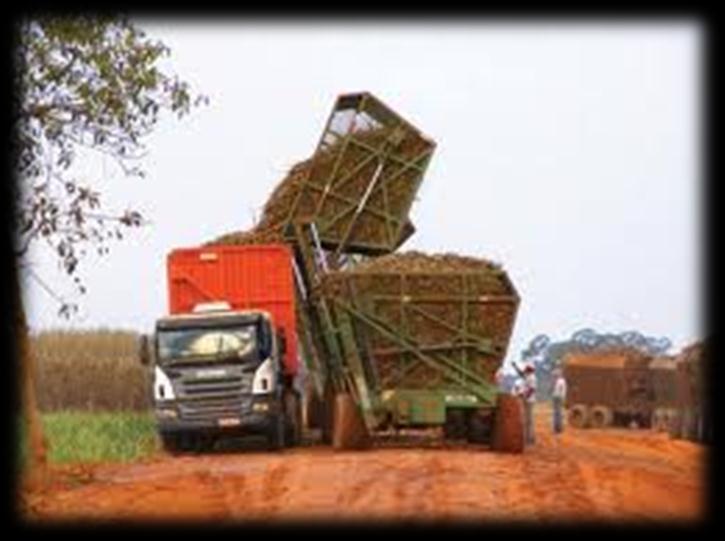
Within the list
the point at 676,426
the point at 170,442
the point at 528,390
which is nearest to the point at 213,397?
the point at 170,442

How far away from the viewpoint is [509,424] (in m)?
25.7

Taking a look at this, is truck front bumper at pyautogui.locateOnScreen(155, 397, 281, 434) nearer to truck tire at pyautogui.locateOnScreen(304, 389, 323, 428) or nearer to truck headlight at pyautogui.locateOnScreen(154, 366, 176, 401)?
truck headlight at pyautogui.locateOnScreen(154, 366, 176, 401)

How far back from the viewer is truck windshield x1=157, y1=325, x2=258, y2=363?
85.6 feet

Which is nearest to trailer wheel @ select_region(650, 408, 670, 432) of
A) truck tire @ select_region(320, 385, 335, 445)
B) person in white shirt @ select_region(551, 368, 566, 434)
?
person in white shirt @ select_region(551, 368, 566, 434)

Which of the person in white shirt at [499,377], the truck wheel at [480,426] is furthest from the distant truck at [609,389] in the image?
the truck wheel at [480,426]

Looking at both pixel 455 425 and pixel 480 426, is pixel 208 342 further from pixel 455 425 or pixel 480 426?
pixel 480 426

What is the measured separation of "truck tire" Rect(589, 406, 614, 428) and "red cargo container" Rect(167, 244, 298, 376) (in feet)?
69.6

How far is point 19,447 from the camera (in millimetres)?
20375

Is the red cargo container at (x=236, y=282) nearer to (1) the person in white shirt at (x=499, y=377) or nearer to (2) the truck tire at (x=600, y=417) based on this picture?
(1) the person in white shirt at (x=499, y=377)

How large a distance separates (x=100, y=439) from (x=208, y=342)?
22.8 feet

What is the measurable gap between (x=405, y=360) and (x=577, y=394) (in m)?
23.7

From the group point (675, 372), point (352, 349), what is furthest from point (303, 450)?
point (675, 372)

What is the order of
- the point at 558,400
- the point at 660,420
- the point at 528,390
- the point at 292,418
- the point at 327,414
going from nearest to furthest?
the point at 292,418
the point at 327,414
the point at 528,390
the point at 558,400
the point at 660,420

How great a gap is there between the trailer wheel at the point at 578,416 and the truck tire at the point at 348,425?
22628 millimetres
